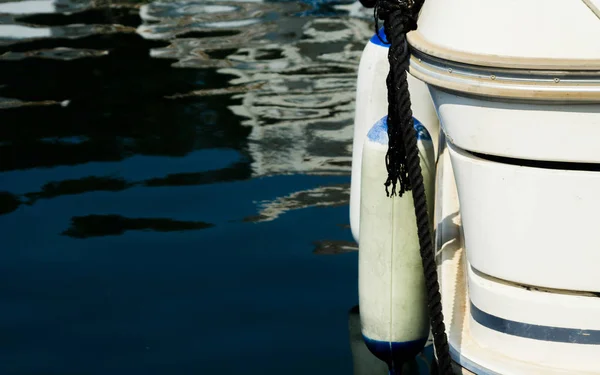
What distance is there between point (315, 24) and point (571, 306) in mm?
6256

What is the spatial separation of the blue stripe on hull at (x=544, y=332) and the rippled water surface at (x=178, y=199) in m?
1.01

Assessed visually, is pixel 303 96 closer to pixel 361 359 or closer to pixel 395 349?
pixel 361 359

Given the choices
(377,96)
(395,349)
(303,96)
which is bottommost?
(303,96)

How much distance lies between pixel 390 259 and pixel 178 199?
2100 mm

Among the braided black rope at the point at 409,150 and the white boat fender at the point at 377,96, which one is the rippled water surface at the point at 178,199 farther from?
the braided black rope at the point at 409,150

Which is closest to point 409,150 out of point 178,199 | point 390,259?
point 390,259

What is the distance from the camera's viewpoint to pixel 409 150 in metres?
2.68

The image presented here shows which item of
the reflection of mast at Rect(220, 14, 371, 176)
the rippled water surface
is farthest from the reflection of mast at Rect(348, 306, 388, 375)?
the reflection of mast at Rect(220, 14, 371, 176)

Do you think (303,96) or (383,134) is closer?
(383,134)

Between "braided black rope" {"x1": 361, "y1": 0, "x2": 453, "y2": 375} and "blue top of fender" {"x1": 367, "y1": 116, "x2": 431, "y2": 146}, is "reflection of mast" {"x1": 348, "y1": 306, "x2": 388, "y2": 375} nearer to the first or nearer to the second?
"braided black rope" {"x1": 361, "y1": 0, "x2": 453, "y2": 375}

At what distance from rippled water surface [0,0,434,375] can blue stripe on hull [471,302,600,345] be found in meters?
1.01

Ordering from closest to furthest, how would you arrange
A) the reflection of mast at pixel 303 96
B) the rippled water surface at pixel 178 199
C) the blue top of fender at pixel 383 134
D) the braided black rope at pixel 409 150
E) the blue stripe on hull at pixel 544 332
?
the blue stripe on hull at pixel 544 332 → the braided black rope at pixel 409 150 → the blue top of fender at pixel 383 134 → the rippled water surface at pixel 178 199 → the reflection of mast at pixel 303 96

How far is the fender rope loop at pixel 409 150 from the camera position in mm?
2604

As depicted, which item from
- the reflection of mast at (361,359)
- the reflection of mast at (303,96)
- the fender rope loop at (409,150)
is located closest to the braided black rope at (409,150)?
the fender rope loop at (409,150)
